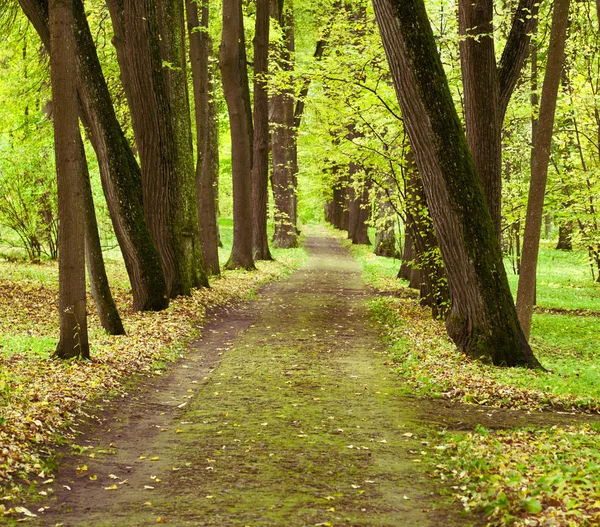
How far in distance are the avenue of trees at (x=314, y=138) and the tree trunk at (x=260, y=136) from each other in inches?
2.9

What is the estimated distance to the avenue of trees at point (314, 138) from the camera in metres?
10.1

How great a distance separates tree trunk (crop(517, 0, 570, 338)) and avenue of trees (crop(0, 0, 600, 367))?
0.03 m

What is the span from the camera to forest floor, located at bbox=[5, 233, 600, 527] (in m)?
5.16

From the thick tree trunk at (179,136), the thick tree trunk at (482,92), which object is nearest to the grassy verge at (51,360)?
the thick tree trunk at (179,136)

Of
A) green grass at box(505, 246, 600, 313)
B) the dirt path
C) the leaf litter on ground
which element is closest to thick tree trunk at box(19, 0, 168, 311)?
the leaf litter on ground

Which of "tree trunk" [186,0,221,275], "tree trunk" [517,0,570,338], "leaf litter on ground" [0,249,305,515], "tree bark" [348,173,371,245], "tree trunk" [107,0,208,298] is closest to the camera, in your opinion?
"leaf litter on ground" [0,249,305,515]

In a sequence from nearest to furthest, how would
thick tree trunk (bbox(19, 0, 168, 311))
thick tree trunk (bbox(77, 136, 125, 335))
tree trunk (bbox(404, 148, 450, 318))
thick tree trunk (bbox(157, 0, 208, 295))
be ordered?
thick tree trunk (bbox(77, 136, 125, 335)), thick tree trunk (bbox(19, 0, 168, 311)), tree trunk (bbox(404, 148, 450, 318)), thick tree trunk (bbox(157, 0, 208, 295))

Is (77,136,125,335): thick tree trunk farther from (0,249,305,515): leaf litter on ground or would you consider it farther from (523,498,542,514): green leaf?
(523,498,542,514): green leaf

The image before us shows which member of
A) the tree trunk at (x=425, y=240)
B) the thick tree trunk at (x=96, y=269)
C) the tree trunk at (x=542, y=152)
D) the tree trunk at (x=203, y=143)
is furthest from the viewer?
the tree trunk at (x=203, y=143)

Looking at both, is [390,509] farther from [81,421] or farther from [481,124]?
[481,124]

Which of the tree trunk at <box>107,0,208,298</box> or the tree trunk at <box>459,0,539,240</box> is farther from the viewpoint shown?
the tree trunk at <box>107,0,208,298</box>

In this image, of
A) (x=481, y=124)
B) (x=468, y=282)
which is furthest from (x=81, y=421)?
(x=481, y=124)

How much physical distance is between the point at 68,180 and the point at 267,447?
4.41 meters

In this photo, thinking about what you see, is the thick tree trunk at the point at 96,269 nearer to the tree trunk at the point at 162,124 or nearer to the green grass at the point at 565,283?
the tree trunk at the point at 162,124
